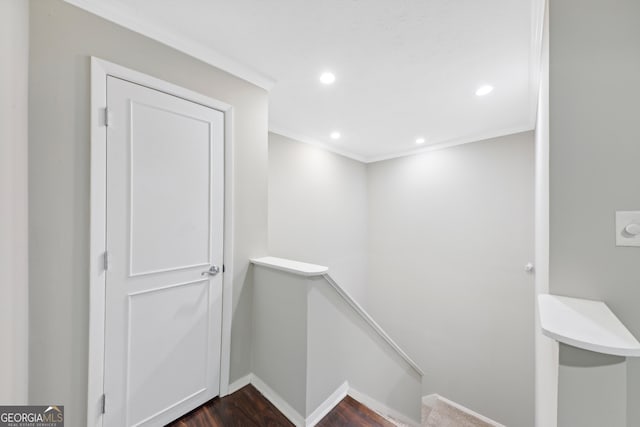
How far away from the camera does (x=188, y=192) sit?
4.90 feet

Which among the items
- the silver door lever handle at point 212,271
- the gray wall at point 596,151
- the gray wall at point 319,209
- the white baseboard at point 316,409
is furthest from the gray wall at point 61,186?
the gray wall at point 596,151

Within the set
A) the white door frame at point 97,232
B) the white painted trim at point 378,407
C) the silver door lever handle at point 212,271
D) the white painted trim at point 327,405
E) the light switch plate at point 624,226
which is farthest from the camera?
the white painted trim at point 378,407

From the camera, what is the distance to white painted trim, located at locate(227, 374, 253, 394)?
1.66 m

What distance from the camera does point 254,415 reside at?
1475 millimetres

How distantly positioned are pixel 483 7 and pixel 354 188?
9.49ft

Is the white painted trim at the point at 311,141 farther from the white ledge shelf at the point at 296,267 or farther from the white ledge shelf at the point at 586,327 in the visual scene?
the white ledge shelf at the point at 586,327

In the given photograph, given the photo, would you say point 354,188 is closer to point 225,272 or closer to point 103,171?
point 225,272

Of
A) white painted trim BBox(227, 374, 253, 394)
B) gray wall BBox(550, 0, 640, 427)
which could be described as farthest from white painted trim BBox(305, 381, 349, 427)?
gray wall BBox(550, 0, 640, 427)

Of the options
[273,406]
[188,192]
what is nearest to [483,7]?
[188,192]

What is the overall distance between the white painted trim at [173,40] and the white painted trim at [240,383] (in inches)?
91.3

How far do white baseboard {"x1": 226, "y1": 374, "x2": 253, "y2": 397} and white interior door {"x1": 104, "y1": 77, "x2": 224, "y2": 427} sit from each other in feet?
0.42
